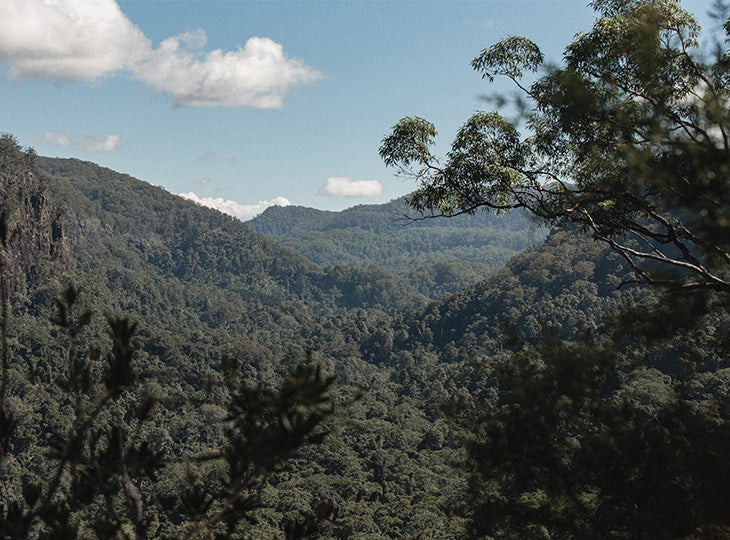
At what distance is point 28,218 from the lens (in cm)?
5997

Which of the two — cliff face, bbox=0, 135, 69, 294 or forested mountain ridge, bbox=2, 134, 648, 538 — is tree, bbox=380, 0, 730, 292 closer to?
forested mountain ridge, bbox=2, 134, 648, 538

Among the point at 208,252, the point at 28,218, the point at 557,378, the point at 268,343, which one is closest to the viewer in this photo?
the point at 557,378

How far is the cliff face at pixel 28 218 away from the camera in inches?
2240

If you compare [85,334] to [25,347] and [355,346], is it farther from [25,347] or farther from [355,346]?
[355,346]

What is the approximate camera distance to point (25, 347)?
159 ft

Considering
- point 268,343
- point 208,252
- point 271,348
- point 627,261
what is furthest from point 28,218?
point 208,252

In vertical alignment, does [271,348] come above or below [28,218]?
below

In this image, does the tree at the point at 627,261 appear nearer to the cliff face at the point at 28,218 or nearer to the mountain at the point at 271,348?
the mountain at the point at 271,348

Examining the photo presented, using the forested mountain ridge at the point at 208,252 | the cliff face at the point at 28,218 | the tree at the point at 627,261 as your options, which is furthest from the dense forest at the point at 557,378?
the forested mountain ridge at the point at 208,252

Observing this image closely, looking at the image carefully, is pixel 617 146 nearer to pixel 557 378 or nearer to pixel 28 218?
pixel 557 378

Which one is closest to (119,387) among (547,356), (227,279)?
(547,356)

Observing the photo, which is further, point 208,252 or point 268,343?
point 208,252

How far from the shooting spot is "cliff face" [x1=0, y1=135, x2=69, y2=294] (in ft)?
187

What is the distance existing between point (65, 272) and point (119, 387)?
68589 millimetres
